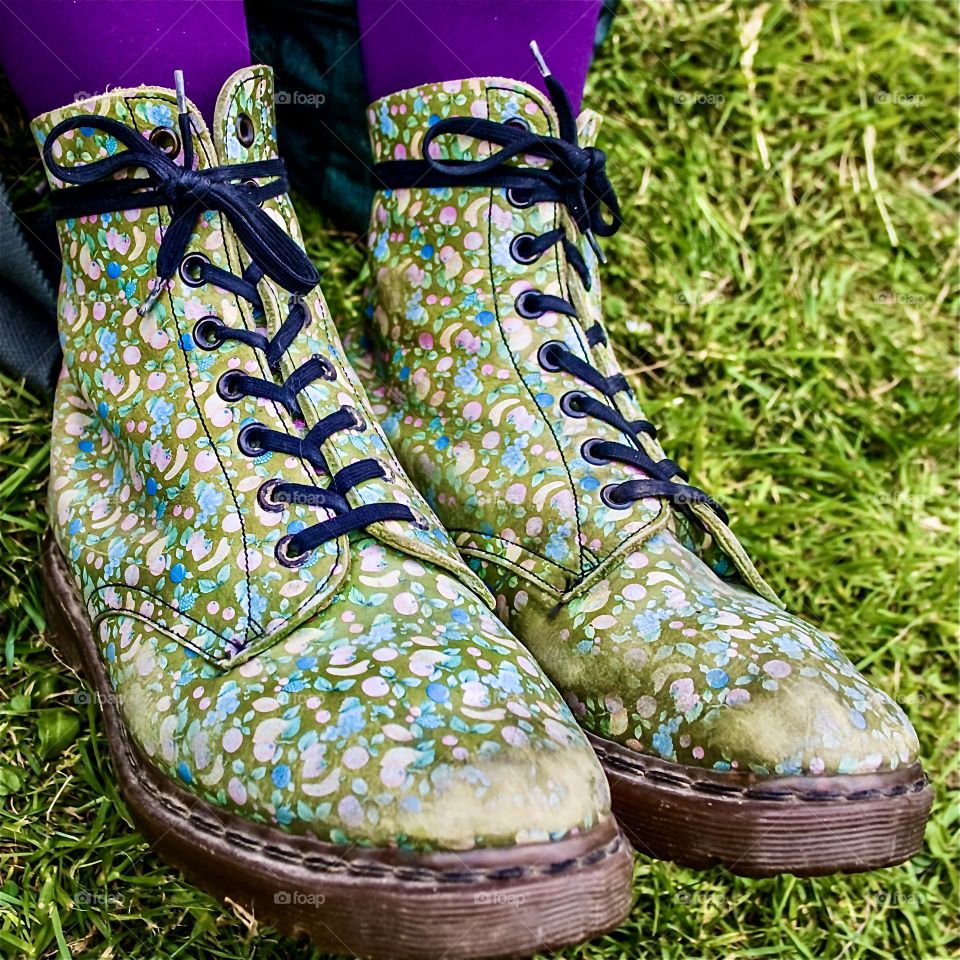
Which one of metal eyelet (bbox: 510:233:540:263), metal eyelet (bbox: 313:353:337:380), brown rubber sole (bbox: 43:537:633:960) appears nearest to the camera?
brown rubber sole (bbox: 43:537:633:960)

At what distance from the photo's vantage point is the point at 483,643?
1.18 metres

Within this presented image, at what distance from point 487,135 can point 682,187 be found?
95 cm

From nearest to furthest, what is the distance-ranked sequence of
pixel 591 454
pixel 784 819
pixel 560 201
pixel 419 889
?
1. pixel 419 889
2. pixel 784 819
3. pixel 591 454
4. pixel 560 201

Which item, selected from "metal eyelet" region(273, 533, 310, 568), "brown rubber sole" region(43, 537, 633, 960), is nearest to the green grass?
"brown rubber sole" region(43, 537, 633, 960)

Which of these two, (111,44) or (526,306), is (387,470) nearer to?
(526,306)

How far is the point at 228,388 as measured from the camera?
1284 mm

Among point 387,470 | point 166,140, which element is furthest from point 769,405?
point 166,140

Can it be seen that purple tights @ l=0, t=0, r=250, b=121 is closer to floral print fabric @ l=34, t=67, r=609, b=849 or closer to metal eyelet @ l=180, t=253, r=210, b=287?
floral print fabric @ l=34, t=67, r=609, b=849

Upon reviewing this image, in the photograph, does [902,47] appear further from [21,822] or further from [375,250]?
[21,822]

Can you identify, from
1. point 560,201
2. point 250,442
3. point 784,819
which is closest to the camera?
point 784,819

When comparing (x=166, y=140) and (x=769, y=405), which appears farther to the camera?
(x=769, y=405)

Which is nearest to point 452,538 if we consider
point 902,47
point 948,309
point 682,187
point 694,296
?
point 694,296

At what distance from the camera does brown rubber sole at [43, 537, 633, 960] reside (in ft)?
3.29

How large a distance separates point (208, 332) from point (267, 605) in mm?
353
